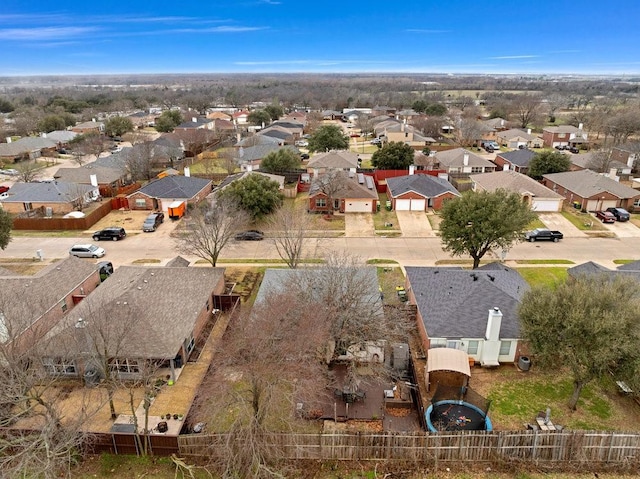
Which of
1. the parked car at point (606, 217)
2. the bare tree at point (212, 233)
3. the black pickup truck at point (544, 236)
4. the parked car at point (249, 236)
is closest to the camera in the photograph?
the bare tree at point (212, 233)

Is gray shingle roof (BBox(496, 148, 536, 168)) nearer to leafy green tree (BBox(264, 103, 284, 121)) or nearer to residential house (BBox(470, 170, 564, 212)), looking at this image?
residential house (BBox(470, 170, 564, 212))

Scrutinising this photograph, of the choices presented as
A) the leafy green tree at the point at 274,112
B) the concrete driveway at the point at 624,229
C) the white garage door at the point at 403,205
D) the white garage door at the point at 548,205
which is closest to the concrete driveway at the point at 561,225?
the white garage door at the point at 548,205

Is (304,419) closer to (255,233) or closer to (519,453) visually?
(519,453)

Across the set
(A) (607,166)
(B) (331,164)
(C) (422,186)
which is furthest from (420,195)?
(A) (607,166)

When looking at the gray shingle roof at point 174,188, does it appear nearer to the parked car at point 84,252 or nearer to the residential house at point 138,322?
the parked car at point 84,252

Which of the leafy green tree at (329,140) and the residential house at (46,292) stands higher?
the leafy green tree at (329,140)

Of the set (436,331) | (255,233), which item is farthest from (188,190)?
(436,331)

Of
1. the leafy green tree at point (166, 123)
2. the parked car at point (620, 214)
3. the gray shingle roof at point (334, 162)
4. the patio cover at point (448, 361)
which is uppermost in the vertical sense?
the leafy green tree at point (166, 123)

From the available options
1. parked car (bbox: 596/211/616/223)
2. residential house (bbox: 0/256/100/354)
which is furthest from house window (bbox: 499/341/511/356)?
parked car (bbox: 596/211/616/223)
